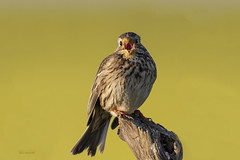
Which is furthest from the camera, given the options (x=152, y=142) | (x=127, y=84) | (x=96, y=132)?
(x=96, y=132)

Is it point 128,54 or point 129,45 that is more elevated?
point 129,45

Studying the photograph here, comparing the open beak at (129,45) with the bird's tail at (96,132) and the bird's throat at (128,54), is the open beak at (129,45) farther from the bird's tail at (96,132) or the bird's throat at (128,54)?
the bird's tail at (96,132)

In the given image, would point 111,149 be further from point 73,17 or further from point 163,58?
point 73,17

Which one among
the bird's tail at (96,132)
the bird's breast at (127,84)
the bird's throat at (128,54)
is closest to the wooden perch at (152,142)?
the bird's breast at (127,84)

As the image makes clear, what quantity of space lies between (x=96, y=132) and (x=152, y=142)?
7.91 feet

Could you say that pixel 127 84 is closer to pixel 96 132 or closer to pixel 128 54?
pixel 128 54

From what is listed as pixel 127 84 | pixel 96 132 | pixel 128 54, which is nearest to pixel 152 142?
pixel 127 84

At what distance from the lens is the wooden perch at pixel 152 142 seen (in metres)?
6.12

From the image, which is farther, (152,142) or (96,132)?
(96,132)

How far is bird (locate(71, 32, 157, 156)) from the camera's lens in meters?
7.88

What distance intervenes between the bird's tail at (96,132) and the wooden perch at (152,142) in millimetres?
1704

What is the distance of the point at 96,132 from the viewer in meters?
8.58

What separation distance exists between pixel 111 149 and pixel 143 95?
1.91 meters
